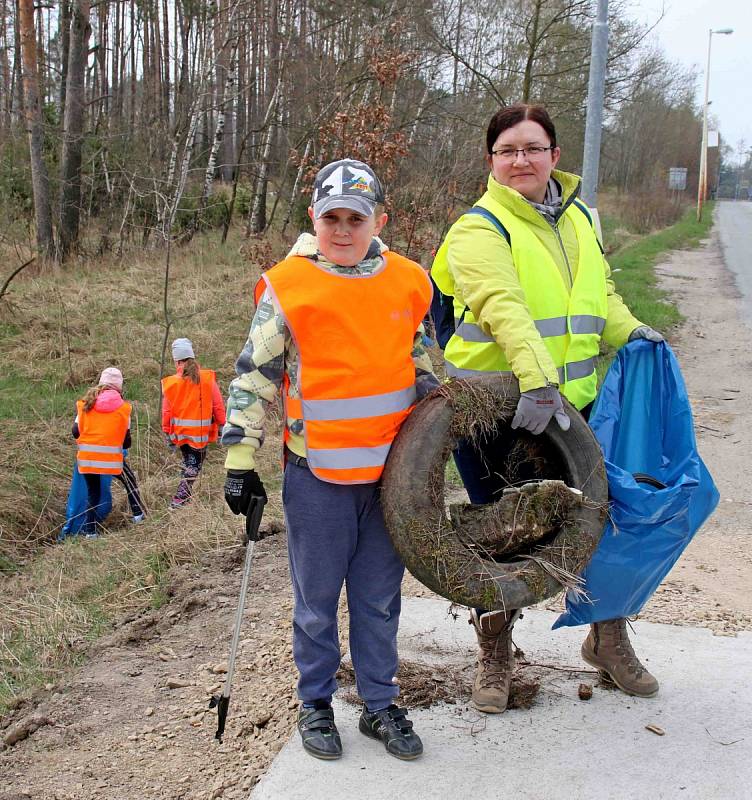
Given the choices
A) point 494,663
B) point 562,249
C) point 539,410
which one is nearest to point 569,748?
point 494,663

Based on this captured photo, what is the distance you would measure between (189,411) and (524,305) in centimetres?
637

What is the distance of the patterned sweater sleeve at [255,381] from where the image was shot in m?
2.82

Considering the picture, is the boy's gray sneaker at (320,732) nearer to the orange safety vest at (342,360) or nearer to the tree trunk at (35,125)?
the orange safety vest at (342,360)

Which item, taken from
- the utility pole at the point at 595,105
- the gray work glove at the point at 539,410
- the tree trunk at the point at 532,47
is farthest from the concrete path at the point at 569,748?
the tree trunk at the point at 532,47

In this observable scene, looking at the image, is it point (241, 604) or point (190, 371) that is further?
point (190, 371)

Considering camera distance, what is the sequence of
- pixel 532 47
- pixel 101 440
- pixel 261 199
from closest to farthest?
pixel 101 440 < pixel 532 47 < pixel 261 199

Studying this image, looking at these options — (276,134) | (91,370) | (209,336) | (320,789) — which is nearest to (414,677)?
(320,789)

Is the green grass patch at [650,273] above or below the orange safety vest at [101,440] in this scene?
above

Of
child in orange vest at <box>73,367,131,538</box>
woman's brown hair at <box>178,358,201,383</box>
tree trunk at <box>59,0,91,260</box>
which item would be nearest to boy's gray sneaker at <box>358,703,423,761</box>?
child in orange vest at <box>73,367,131,538</box>

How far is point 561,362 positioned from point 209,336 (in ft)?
33.5

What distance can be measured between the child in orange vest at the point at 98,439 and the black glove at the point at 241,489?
219 inches

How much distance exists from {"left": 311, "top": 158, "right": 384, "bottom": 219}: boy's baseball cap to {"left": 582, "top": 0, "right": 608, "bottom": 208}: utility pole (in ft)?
23.8

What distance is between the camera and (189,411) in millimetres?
8781

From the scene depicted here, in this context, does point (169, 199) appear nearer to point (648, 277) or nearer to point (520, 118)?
point (520, 118)
